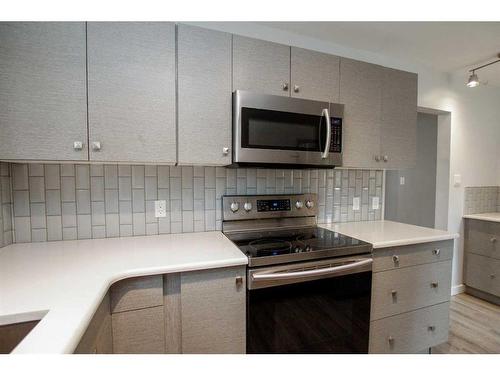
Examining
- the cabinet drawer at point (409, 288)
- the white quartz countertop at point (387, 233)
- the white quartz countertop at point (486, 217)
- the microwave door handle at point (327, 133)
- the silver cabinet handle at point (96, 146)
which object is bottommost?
the cabinet drawer at point (409, 288)

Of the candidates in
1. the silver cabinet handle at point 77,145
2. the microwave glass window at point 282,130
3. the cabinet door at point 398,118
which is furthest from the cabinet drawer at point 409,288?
the silver cabinet handle at point 77,145

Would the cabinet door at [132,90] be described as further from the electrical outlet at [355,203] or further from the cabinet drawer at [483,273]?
the cabinet drawer at [483,273]

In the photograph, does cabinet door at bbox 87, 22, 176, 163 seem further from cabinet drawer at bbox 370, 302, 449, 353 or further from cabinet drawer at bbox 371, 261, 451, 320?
cabinet drawer at bbox 370, 302, 449, 353

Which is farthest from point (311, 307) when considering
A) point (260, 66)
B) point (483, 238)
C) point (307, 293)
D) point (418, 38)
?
point (483, 238)

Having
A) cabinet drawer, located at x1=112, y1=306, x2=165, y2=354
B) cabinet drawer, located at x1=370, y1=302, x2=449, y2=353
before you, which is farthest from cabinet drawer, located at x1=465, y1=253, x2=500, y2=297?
cabinet drawer, located at x1=112, y1=306, x2=165, y2=354

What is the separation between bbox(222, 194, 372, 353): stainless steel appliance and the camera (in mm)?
1219

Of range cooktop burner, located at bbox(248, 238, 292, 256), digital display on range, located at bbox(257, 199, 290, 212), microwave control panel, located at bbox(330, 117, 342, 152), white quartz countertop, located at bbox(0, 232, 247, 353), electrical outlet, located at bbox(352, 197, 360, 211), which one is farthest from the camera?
electrical outlet, located at bbox(352, 197, 360, 211)

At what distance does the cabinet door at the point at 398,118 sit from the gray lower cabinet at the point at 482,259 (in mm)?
1511

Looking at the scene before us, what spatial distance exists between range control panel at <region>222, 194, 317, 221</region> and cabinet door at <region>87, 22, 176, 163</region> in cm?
55

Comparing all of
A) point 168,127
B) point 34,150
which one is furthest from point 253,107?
point 34,150

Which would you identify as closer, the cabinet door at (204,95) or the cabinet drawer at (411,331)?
the cabinet door at (204,95)

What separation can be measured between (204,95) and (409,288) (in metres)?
1.70

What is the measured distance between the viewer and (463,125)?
9.05 ft

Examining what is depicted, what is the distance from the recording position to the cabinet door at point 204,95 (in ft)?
4.40
